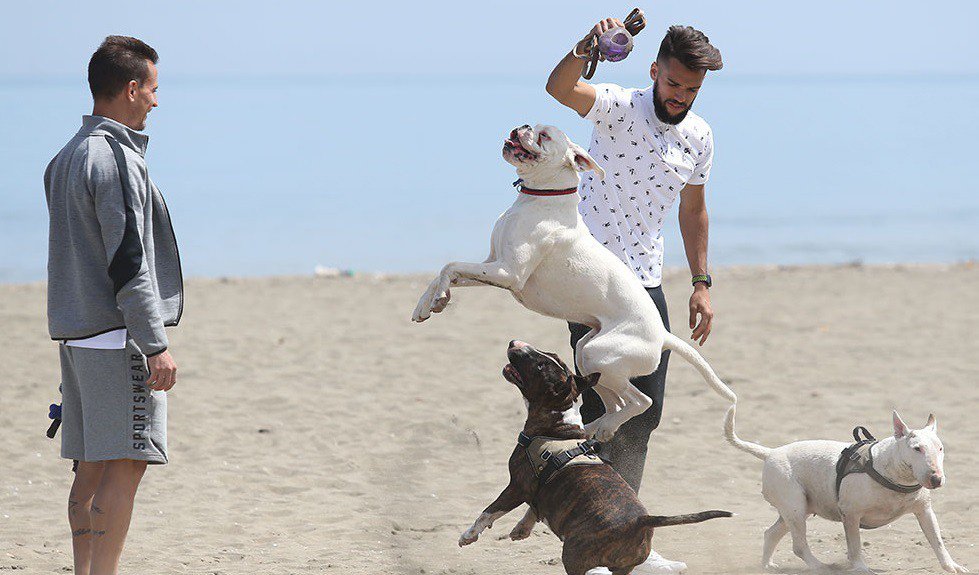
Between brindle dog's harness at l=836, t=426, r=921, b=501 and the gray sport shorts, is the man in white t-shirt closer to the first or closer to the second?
brindle dog's harness at l=836, t=426, r=921, b=501

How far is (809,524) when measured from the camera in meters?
6.13

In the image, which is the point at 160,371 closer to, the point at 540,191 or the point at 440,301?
the point at 440,301

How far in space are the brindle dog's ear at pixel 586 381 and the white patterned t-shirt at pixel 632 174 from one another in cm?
76

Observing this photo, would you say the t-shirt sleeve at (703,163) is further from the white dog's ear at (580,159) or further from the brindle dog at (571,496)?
the brindle dog at (571,496)

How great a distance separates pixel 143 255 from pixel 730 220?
84.2 ft

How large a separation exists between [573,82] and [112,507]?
2377 millimetres

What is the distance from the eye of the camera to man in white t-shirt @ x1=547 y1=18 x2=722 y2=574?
4453 millimetres

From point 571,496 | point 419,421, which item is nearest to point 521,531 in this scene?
point 571,496

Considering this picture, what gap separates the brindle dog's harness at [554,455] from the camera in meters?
4.07

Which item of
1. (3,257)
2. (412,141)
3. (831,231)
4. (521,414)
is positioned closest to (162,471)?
(521,414)

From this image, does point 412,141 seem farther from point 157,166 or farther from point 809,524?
point 809,524

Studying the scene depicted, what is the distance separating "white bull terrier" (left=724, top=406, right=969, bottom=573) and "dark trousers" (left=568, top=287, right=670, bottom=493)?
1.13 ft

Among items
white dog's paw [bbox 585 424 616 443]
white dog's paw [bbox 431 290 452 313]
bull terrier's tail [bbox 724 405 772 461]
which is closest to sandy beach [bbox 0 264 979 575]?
bull terrier's tail [bbox 724 405 772 461]

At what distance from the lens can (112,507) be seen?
13.7ft
